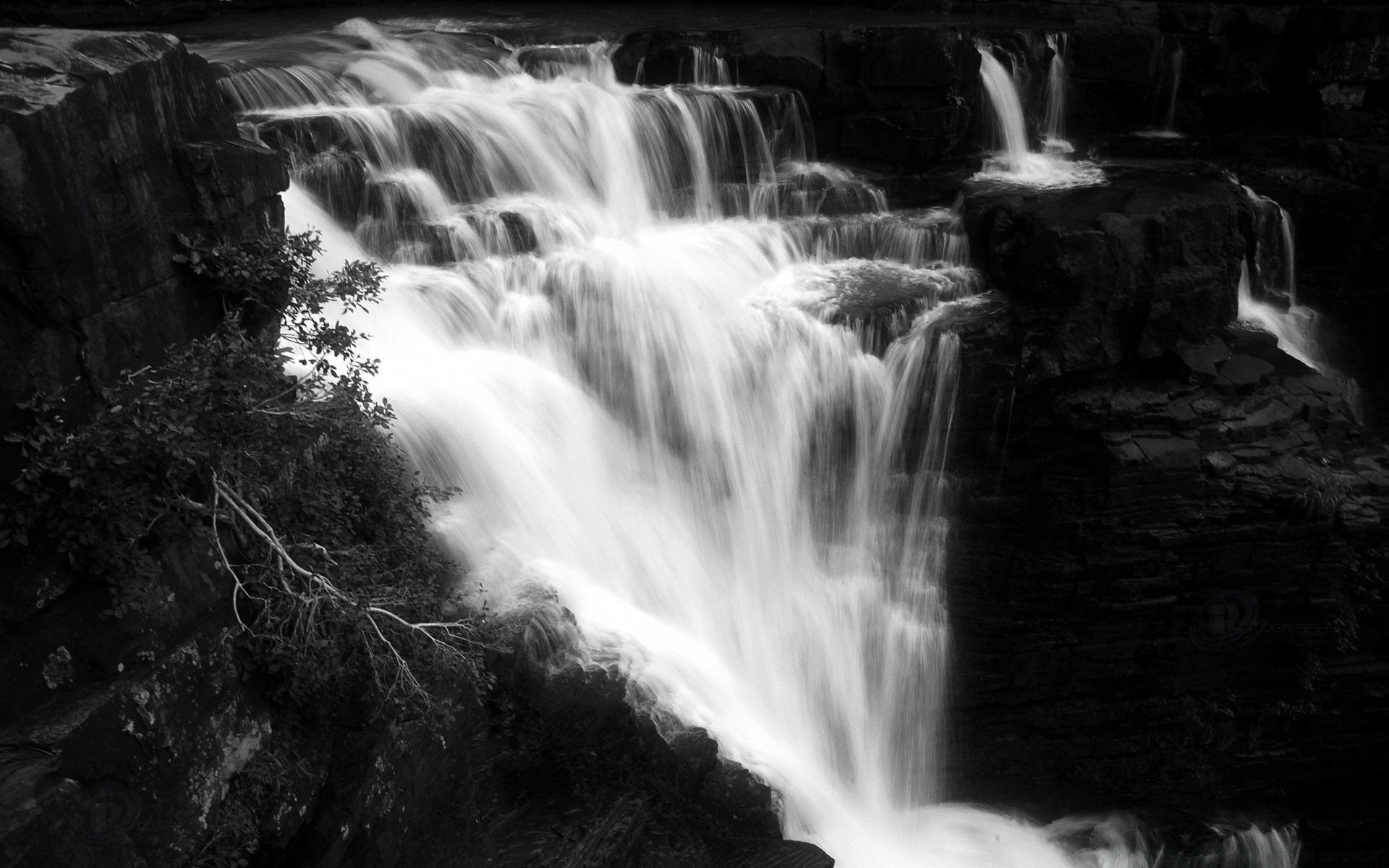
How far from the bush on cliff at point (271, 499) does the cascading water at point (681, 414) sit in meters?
0.80

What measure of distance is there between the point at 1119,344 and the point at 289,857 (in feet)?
25.2

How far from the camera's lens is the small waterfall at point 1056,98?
13.2m

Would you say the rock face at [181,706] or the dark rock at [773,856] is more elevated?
the rock face at [181,706]

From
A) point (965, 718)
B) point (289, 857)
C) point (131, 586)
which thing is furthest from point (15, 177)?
point (965, 718)

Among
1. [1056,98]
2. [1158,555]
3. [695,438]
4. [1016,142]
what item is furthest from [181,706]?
[1056,98]

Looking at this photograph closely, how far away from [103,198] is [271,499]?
179 cm

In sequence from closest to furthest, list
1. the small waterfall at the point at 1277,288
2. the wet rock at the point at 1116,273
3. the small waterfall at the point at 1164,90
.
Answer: the wet rock at the point at 1116,273, the small waterfall at the point at 1277,288, the small waterfall at the point at 1164,90

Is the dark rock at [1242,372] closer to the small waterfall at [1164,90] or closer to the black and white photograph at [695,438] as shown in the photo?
the black and white photograph at [695,438]

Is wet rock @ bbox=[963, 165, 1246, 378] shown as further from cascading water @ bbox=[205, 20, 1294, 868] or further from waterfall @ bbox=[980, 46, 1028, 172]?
waterfall @ bbox=[980, 46, 1028, 172]

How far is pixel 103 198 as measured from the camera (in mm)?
5379

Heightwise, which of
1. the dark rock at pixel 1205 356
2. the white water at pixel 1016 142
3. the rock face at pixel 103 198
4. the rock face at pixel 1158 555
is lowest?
the rock face at pixel 1158 555

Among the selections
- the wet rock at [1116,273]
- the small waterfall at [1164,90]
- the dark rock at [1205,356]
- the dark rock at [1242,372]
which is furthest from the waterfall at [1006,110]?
the dark rock at [1242,372]

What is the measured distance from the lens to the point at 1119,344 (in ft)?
30.5

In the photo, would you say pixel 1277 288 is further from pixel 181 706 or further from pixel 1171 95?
pixel 181 706
